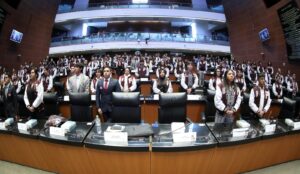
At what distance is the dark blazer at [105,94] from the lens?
4.07m

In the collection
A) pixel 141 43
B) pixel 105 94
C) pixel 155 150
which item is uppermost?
pixel 141 43

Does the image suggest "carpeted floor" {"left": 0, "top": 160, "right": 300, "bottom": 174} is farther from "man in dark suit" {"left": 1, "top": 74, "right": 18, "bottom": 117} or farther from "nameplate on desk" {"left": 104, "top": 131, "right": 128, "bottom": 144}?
"man in dark suit" {"left": 1, "top": 74, "right": 18, "bottom": 117}

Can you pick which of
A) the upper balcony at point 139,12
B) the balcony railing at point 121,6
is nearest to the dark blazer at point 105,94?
the upper balcony at point 139,12

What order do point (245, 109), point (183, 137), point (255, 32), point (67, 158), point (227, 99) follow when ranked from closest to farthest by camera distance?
1. point (183, 137)
2. point (67, 158)
3. point (227, 99)
4. point (245, 109)
5. point (255, 32)

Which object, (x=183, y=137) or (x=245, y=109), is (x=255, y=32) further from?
(x=183, y=137)

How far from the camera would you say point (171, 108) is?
3453 mm

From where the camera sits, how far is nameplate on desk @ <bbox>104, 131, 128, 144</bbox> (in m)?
2.27

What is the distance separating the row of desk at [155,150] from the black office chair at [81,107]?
754 millimetres

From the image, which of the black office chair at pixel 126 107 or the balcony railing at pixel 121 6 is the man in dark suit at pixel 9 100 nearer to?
the black office chair at pixel 126 107

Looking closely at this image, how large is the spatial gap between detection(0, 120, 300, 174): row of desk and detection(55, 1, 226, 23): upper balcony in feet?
49.6

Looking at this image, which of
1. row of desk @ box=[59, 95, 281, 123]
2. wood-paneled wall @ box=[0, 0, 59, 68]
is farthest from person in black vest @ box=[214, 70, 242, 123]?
wood-paneled wall @ box=[0, 0, 59, 68]

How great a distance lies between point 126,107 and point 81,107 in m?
0.79

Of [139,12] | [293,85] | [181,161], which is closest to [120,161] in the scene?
[181,161]

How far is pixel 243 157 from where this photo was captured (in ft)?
8.38
